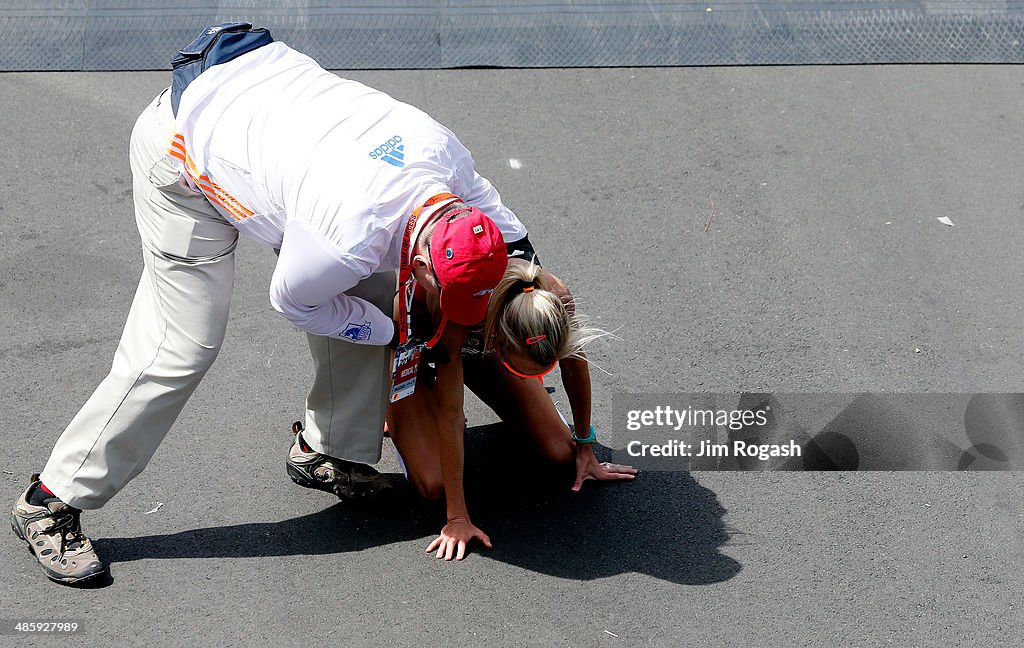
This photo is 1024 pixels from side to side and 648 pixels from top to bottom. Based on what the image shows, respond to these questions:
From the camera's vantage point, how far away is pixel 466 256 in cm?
285

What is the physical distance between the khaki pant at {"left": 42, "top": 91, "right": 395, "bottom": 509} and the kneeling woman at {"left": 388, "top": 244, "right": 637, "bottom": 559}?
2.10 feet

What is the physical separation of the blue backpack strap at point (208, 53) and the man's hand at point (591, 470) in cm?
172

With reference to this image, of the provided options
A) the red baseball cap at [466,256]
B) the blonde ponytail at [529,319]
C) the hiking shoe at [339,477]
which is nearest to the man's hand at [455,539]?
the hiking shoe at [339,477]

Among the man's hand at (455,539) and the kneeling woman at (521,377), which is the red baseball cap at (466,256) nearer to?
the kneeling woman at (521,377)

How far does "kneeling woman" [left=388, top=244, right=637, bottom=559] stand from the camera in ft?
10.2

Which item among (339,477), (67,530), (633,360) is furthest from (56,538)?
(633,360)

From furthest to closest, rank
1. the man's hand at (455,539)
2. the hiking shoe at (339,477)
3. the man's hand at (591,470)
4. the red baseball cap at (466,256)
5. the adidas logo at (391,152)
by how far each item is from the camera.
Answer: the man's hand at (591,470), the hiking shoe at (339,477), the man's hand at (455,539), the adidas logo at (391,152), the red baseball cap at (466,256)

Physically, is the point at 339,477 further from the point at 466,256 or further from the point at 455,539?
the point at 466,256

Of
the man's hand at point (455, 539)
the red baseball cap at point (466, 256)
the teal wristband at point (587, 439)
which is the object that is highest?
the red baseball cap at point (466, 256)

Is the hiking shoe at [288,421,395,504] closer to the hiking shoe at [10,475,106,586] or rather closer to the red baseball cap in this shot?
the hiking shoe at [10,475,106,586]

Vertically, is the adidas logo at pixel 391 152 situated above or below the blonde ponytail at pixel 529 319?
above

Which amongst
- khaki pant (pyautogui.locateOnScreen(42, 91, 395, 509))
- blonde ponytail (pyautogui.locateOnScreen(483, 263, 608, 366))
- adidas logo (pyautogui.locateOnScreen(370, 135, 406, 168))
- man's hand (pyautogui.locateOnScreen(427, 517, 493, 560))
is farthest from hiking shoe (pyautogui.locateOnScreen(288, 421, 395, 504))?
adidas logo (pyautogui.locateOnScreen(370, 135, 406, 168))

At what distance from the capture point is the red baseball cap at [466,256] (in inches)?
112

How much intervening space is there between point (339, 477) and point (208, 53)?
1.43 meters
